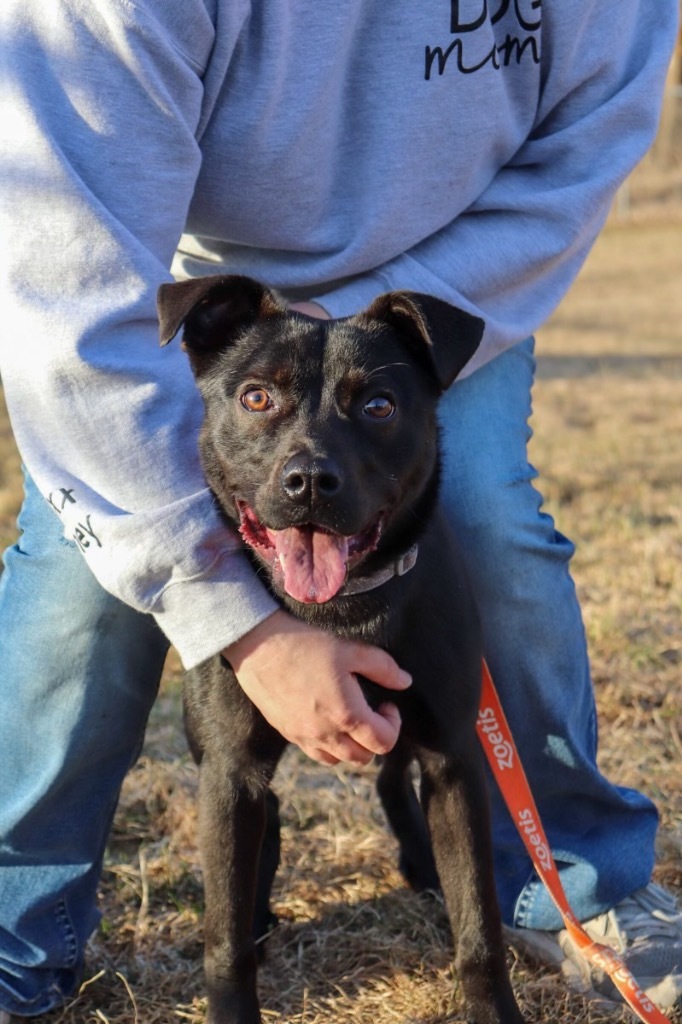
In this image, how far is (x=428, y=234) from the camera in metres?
2.80

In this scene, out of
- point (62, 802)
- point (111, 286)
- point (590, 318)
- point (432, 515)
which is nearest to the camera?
point (111, 286)

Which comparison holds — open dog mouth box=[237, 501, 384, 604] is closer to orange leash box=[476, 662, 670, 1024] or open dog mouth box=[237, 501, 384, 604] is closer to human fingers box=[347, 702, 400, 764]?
human fingers box=[347, 702, 400, 764]

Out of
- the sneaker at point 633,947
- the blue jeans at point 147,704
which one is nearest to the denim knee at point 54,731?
the blue jeans at point 147,704

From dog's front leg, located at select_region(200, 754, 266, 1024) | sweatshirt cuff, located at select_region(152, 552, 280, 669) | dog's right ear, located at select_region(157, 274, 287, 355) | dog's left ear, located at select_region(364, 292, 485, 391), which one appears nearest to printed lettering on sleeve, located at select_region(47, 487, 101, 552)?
sweatshirt cuff, located at select_region(152, 552, 280, 669)

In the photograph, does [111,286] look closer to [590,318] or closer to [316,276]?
[316,276]

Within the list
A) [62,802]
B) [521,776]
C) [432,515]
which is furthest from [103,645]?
[521,776]

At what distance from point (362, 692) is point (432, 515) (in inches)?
14.5

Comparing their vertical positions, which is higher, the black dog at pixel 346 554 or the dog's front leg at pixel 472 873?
the black dog at pixel 346 554

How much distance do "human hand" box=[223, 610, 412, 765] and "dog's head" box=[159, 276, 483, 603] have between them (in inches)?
3.7

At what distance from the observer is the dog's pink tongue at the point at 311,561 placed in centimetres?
218

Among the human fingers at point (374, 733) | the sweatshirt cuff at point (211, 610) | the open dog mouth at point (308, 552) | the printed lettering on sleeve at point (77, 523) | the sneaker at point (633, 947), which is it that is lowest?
the sneaker at point (633, 947)

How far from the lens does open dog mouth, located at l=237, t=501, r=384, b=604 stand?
2191mm

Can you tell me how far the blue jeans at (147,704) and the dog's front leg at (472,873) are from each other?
35 cm

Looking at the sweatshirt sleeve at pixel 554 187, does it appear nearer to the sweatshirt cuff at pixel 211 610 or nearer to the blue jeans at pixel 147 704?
the blue jeans at pixel 147 704
